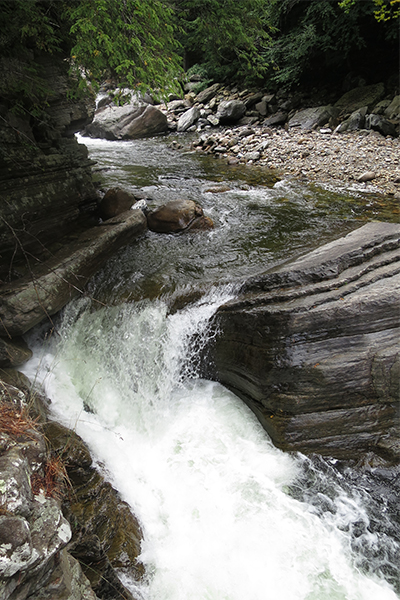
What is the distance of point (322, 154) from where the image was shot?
10.7 metres

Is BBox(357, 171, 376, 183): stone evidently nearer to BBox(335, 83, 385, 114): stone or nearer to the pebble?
the pebble

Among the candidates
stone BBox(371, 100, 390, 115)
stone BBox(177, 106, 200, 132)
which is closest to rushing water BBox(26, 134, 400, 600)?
stone BBox(371, 100, 390, 115)

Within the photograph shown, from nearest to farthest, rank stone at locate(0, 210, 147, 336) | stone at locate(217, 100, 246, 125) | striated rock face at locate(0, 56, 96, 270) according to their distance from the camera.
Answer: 1. stone at locate(0, 210, 147, 336)
2. striated rock face at locate(0, 56, 96, 270)
3. stone at locate(217, 100, 246, 125)

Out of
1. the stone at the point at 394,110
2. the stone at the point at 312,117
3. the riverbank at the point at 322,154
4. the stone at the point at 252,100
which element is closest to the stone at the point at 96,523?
the riverbank at the point at 322,154

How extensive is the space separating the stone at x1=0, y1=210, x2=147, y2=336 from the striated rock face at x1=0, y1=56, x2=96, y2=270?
0.47m

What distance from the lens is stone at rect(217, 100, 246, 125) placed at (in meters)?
15.7

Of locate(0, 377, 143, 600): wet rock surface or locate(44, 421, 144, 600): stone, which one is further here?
locate(44, 421, 144, 600): stone

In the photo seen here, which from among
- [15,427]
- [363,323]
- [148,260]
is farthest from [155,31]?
[15,427]

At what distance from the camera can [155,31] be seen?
422cm

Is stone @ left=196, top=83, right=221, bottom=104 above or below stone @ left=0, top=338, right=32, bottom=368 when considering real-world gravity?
above

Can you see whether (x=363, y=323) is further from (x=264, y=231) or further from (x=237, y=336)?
(x=264, y=231)

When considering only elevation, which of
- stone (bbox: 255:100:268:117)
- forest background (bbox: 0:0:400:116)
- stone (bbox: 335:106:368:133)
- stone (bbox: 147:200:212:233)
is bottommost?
stone (bbox: 335:106:368:133)

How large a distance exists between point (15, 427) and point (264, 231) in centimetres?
564

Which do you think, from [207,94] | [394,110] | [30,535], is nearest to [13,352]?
[30,535]
